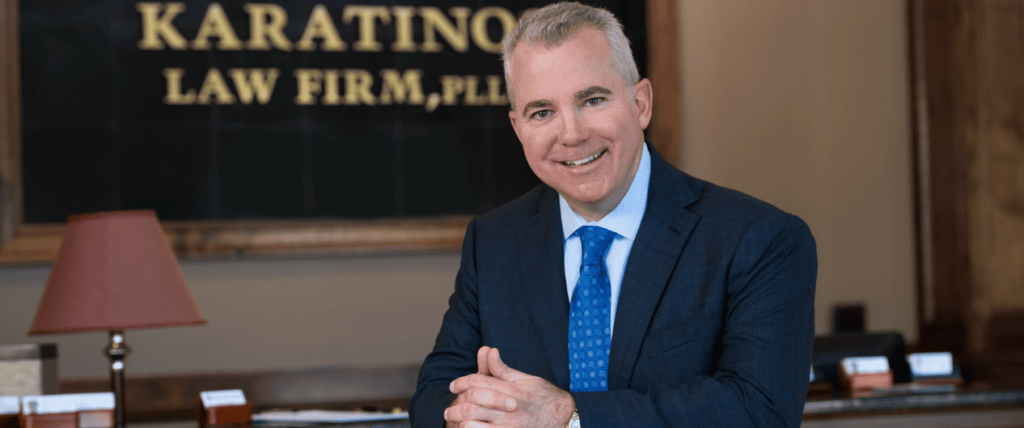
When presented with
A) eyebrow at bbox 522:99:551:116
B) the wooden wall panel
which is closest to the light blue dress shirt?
eyebrow at bbox 522:99:551:116

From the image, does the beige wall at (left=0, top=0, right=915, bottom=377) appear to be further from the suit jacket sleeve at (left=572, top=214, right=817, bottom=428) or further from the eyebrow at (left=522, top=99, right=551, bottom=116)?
the suit jacket sleeve at (left=572, top=214, right=817, bottom=428)

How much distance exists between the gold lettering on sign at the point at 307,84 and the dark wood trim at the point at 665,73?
127cm

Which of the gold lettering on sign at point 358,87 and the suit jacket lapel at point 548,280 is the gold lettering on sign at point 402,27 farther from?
the suit jacket lapel at point 548,280

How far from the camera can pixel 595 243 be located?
1.48 meters

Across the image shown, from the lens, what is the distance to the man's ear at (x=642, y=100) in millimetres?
1454

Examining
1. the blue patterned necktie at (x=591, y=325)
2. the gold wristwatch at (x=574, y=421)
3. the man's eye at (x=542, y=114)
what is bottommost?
the gold wristwatch at (x=574, y=421)

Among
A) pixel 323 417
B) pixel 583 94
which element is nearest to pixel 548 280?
pixel 583 94

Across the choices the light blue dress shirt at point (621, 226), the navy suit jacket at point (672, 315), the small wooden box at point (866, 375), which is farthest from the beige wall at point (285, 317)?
the light blue dress shirt at point (621, 226)

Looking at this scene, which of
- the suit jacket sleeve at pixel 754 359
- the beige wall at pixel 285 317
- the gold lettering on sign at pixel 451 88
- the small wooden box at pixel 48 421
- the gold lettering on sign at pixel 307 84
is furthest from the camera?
the gold lettering on sign at pixel 451 88

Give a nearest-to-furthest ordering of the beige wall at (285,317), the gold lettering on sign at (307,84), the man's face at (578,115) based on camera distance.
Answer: the man's face at (578,115) → the beige wall at (285,317) → the gold lettering on sign at (307,84)

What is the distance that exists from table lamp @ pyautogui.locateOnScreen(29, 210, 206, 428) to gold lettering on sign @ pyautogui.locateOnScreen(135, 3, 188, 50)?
3.74 feet

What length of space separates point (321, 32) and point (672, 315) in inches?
90.6

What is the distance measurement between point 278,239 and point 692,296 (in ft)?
7.13

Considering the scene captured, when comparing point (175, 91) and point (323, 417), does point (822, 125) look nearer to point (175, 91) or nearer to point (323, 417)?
point (323, 417)
